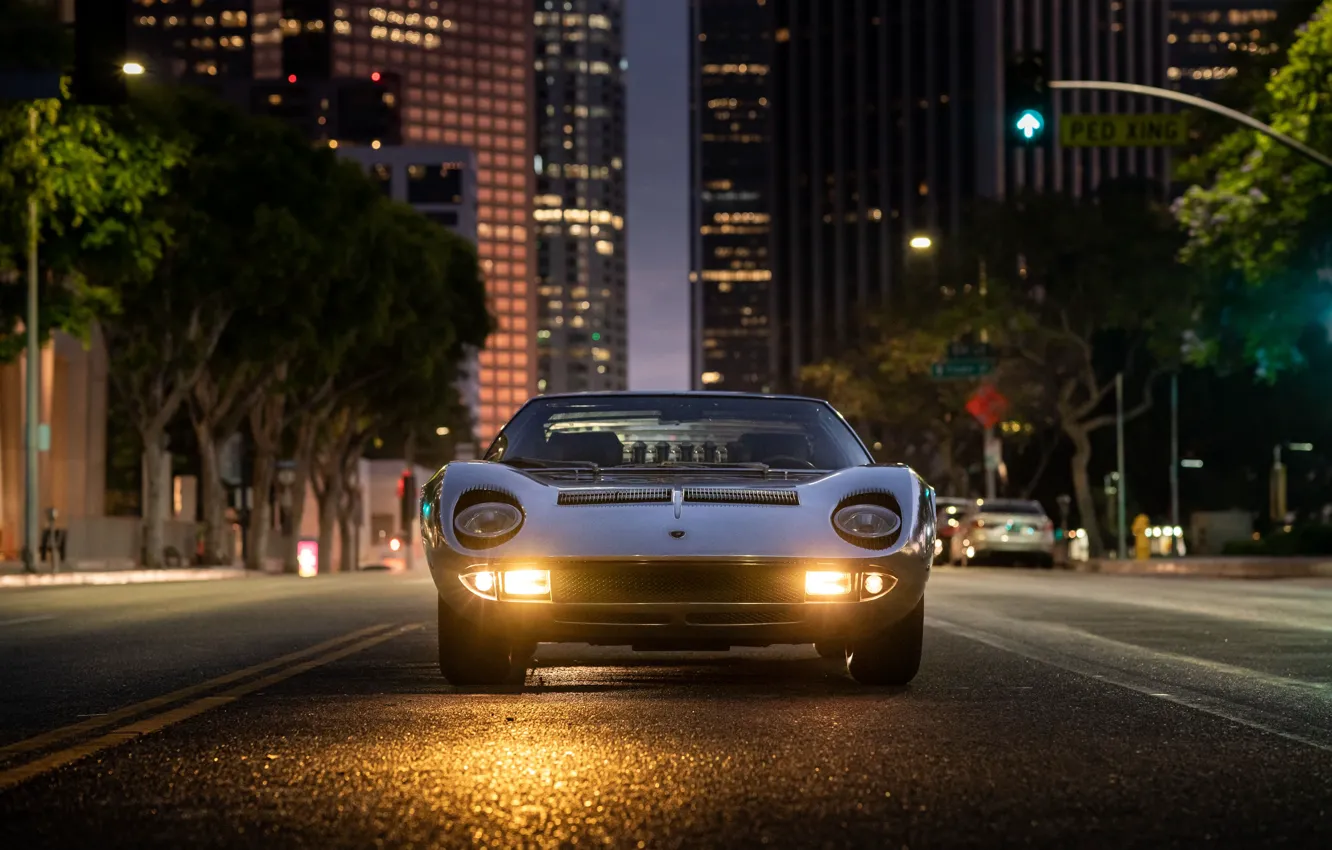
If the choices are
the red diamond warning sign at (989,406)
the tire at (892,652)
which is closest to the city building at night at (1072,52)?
the red diamond warning sign at (989,406)

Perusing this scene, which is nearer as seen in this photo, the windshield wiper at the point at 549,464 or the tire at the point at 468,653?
the tire at the point at 468,653

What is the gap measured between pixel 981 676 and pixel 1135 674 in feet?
2.61

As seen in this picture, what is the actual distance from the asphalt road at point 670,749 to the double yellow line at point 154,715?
0.08 feet

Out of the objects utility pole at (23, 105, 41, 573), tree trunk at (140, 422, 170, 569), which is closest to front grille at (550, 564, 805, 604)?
utility pole at (23, 105, 41, 573)

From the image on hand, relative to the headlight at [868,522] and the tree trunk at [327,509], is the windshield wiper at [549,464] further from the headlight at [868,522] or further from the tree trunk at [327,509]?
the tree trunk at [327,509]

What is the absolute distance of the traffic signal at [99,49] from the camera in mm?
17859

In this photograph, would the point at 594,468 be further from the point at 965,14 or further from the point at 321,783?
the point at 965,14

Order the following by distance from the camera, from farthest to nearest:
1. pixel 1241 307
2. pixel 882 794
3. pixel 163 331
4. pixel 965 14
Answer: pixel 965 14 → pixel 163 331 → pixel 1241 307 → pixel 882 794

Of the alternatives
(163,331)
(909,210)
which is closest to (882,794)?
(163,331)

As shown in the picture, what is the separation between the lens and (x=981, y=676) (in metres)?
10.0

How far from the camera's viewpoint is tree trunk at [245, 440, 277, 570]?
53.1 meters

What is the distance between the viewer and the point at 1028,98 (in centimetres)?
2411

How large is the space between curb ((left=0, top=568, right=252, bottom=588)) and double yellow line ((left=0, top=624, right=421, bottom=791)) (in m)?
23.2

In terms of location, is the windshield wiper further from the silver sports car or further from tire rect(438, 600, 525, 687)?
tire rect(438, 600, 525, 687)
